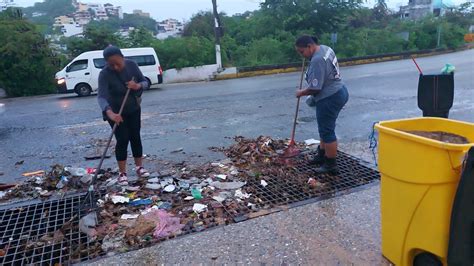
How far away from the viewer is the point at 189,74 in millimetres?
21250

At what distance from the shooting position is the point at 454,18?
133 feet

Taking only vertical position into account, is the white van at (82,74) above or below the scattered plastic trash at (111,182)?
above

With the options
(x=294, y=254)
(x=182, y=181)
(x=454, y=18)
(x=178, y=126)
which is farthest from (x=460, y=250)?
(x=454, y=18)

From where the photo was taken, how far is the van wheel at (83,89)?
1603 cm

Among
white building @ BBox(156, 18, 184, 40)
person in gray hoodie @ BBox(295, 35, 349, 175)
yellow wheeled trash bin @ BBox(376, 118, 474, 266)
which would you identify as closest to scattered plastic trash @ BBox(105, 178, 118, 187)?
person in gray hoodie @ BBox(295, 35, 349, 175)

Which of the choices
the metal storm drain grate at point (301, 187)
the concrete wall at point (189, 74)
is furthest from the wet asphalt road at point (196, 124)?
the concrete wall at point (189, 74)

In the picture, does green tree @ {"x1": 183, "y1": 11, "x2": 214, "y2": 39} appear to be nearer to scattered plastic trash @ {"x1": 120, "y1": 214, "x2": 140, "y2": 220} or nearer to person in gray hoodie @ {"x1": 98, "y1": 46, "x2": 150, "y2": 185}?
person in gray hoodie @ {"x1": 98, "y1": 46, "x2": 150, "y2": 185}

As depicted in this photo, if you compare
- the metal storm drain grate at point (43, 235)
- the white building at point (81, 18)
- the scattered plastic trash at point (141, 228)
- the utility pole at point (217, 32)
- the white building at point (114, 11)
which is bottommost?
the metal storm drain grate at point (43, 235)

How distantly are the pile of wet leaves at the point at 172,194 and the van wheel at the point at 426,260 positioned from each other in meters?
1.53

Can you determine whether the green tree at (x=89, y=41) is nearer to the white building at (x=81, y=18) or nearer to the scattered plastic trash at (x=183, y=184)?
the scattered plastic trash at (x=183, y=184)

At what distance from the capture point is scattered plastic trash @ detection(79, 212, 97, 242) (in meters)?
3.17

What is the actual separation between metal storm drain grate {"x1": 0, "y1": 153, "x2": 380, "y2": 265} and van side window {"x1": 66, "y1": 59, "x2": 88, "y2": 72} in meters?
13.4

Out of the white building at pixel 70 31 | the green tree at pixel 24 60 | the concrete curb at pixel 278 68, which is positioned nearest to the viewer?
the green tree at pixel 24 60

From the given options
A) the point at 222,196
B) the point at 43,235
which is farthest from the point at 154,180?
the point at 43,235
